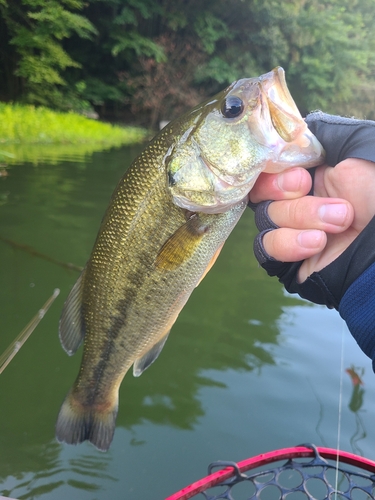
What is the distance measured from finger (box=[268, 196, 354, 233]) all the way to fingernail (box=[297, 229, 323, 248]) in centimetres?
2

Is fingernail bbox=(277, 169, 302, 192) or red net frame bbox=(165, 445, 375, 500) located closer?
fingernail bbox=(277, 169, 302, 192)

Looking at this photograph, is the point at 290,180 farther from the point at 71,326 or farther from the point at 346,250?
the point at 71,326

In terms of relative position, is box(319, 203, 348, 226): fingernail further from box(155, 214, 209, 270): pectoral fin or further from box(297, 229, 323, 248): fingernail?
box(155, 214, 209, 270): pectoral fin

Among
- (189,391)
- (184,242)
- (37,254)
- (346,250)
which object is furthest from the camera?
(37,254)

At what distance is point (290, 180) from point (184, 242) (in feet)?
1.55

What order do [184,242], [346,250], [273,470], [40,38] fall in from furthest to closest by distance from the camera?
[40,38], [273,470], [184,242], [346,250]

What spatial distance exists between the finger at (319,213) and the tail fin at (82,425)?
4.50 ft

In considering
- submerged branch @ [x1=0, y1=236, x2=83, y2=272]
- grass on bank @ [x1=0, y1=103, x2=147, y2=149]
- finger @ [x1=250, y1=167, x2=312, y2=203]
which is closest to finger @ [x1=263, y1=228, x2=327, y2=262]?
finger @ [x1=250, y1=167, x2=312, y2=203]

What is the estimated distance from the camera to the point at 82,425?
2.09m

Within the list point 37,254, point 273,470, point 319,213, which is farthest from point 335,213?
point 37,254

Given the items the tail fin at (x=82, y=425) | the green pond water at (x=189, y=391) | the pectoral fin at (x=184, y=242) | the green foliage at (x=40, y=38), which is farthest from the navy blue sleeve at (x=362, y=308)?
the green foliage at (x=40, y=38)

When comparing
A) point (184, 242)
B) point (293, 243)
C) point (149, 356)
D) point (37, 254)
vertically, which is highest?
point (293, 243)

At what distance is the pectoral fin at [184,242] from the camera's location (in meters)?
1.67

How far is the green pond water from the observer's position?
2611 millimetres
